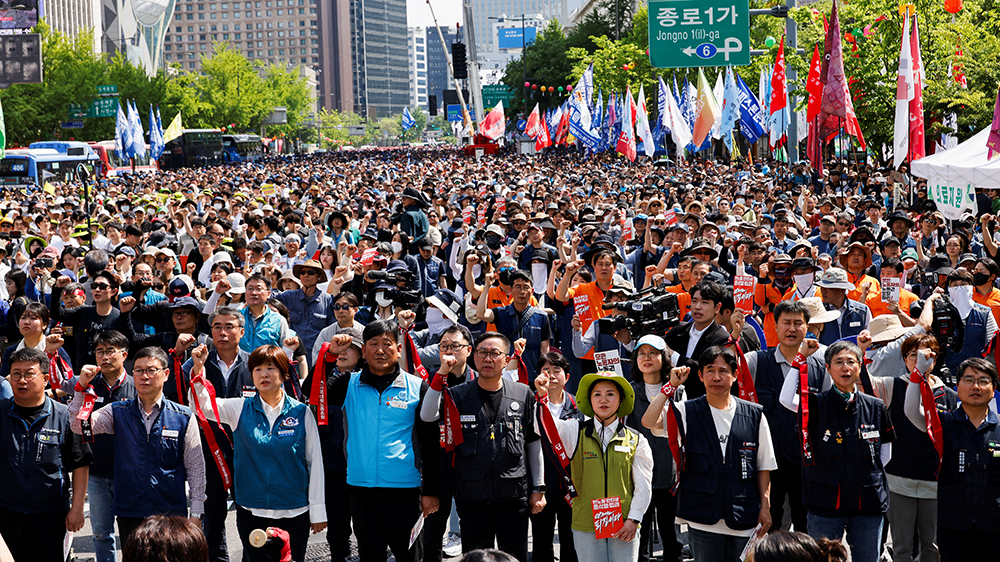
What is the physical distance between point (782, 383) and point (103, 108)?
5797 centimetres

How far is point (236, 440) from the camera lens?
579 centimetres

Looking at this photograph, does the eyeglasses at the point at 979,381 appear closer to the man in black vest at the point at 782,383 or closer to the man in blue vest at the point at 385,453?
the man in black vest at the point at 782,383

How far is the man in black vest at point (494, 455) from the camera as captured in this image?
5.62 meters

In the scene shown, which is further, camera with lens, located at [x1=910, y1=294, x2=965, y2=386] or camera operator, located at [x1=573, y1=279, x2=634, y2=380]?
camera operator, located at [x1=573, y1=279, x2=634, y2=380]

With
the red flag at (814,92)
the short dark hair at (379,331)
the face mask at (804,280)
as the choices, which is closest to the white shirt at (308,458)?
the short dark hair at (379,331)

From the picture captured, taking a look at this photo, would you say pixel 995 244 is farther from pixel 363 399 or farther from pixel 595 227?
pixel 363 399

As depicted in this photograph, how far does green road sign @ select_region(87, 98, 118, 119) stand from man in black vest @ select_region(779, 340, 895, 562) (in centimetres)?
5802

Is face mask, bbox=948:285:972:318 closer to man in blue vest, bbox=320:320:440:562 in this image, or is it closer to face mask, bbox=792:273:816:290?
face mask, bbox=792:273:816:290

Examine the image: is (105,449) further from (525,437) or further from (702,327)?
(702,327)

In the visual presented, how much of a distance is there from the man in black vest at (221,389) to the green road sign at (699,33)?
60.7 ft

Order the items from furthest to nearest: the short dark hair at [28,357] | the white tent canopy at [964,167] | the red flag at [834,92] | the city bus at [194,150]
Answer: the city bus at [194,150] → the red flag at [834,92] → the white tent canopy at [964,167] → the short dark hair at [28,357]

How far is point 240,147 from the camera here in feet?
268

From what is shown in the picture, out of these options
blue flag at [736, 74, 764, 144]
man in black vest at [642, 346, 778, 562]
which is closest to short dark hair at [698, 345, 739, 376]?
man in black vest at [642, 346, 778, 562]

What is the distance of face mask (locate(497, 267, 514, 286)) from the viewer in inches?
332
